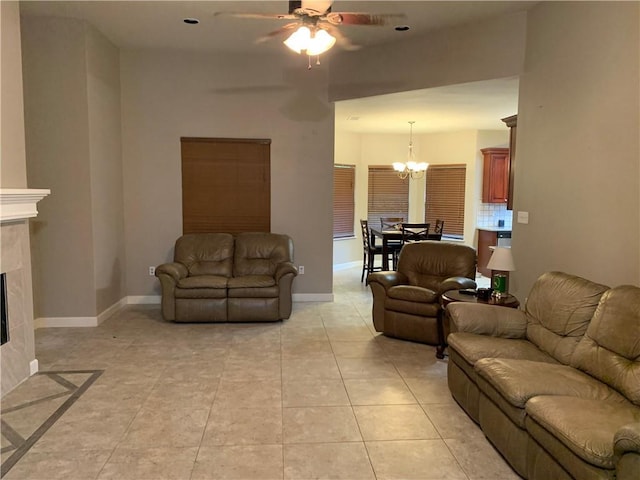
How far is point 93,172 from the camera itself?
16.5ft

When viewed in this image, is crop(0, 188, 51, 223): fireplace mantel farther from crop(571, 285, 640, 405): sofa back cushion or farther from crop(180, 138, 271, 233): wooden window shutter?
crop(571, 285, 640, 405): sofa back cushion

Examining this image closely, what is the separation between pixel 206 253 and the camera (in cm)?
577

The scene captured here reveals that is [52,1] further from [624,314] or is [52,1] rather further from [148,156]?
[624,314]

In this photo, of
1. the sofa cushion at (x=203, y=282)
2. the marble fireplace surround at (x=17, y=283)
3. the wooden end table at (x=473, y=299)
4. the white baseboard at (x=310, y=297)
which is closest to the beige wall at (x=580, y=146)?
the wooden end table at (x=473, y=299)

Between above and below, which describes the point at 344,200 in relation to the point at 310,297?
above

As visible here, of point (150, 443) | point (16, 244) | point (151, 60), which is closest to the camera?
point (150, 443)

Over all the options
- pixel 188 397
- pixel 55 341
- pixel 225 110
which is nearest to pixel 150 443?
pixel 188 397

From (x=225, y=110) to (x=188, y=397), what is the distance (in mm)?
3942

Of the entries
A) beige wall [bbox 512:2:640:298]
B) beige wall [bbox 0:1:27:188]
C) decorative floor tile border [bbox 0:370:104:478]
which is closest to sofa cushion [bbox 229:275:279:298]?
decorative floor tile border [bbox 0:370:104:478]

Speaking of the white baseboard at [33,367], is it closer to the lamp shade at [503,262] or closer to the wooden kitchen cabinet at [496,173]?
the lamp shade at [503,262]

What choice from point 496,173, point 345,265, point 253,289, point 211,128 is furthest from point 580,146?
point 345,265

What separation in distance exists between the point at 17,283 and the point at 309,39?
9.39ft

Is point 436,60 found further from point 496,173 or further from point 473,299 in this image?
Result: point 496,173

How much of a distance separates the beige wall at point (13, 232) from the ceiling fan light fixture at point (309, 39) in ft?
6.88
